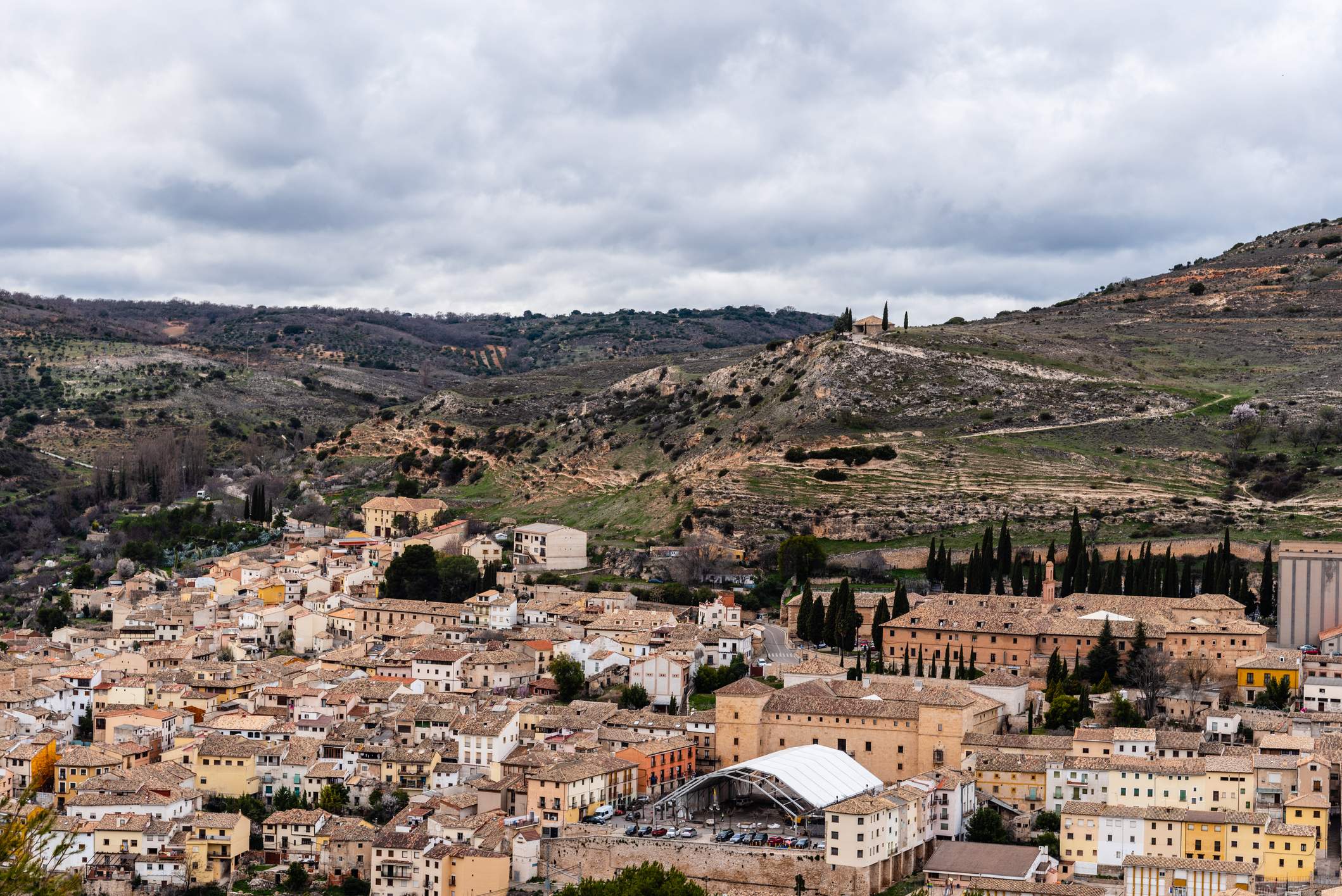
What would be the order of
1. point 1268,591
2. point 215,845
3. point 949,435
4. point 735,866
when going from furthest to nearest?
point 949,435
point 1268,591
point 215,845
point 735,866

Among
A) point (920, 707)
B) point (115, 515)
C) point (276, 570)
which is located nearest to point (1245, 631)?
point (920, 707)

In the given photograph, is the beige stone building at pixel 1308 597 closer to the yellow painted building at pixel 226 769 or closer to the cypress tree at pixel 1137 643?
the cypress tree at pixel 1137 643

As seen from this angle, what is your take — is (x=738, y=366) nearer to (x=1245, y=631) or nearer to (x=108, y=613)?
(x=108, y=613)

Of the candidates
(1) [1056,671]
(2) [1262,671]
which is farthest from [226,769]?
(2) [1262,671]

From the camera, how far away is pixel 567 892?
134 feet

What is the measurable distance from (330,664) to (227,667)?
367 cm

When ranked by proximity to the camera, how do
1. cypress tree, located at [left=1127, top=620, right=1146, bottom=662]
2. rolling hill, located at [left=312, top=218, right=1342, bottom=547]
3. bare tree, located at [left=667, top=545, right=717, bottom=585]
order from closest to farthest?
cypress tree, located at [left=1127, top=620, right=1146, bottom=662], bare tree, located at [left=667, top=545, right=717, bottom=585], rolling hill, located at [left=312, top=218, right=1342, bottom=547]

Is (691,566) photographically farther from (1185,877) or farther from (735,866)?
(1185,877)

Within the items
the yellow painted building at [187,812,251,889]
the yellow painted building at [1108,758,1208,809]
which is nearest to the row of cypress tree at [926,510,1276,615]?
the yellow painted building at [1108,758,1208,809]

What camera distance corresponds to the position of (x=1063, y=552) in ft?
229

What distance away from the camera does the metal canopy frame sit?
46656mm

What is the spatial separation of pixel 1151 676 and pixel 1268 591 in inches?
371

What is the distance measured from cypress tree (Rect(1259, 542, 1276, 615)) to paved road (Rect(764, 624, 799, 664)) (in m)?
15.6

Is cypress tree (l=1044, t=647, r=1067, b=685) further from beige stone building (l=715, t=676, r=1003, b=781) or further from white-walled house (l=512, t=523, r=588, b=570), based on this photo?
white-walled house (l=512, t=523, r=588, b=570)
